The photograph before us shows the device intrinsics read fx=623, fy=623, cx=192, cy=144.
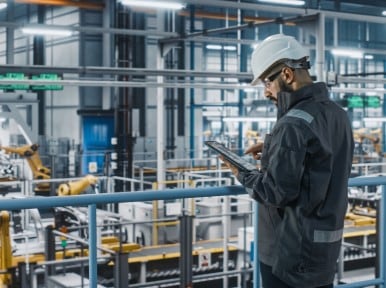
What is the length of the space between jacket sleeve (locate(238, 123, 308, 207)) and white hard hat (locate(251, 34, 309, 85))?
24 centimetres

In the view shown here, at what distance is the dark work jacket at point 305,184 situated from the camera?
2.04 m

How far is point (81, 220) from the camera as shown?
337 inches

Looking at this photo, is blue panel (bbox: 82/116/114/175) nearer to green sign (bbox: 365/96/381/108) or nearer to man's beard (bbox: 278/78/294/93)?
green sign (bbox: 365/96/381/108)

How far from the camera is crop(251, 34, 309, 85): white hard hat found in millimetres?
2170

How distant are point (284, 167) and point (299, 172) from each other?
0.05 metres

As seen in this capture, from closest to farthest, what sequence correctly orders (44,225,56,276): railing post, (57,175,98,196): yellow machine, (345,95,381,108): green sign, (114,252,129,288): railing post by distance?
(114,252,129,288): railing post
(44,225,56,276): railing post
(57,175,98,196): yellow machine
(345,95,381,108): green sign

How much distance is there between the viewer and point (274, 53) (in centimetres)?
218

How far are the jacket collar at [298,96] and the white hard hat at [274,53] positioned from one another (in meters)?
0.11

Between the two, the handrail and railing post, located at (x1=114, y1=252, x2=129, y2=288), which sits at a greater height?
the handrail

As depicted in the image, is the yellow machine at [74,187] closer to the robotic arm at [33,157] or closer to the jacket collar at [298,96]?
the robotic arm at [33,157]

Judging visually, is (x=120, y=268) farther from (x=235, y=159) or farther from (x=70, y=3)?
(x=70, y=3)

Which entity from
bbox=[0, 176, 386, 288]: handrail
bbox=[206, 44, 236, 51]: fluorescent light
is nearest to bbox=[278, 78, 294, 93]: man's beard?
bbox=[0, 176, 386, 288]: handrail

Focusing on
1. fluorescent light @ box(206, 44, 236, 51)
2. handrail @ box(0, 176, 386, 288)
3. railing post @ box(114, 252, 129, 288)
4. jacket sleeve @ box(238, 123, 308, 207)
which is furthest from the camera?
fluorescent light @ box(206, 44, 236, 51)

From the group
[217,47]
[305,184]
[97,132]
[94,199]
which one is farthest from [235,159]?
[217,47]
